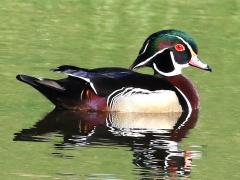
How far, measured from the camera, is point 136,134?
45.3 ft

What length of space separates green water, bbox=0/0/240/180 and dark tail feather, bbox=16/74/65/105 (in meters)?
0.20

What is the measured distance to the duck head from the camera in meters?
16.1

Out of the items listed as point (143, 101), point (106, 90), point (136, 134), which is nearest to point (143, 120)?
point (143, 101)

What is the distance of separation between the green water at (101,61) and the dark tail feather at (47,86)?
195 mm

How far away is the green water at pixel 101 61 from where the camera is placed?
39.8 ft

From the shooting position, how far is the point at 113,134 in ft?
45.1

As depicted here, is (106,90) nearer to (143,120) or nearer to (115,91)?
(115,91)

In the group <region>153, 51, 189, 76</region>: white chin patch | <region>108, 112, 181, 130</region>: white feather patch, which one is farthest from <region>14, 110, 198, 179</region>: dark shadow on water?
<region>153, 51, 189, 76</region>: white chin patch

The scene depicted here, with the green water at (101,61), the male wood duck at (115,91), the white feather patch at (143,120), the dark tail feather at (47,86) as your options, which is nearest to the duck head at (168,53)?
the male wood duck at (115,91)

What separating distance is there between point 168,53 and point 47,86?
1.99 metres

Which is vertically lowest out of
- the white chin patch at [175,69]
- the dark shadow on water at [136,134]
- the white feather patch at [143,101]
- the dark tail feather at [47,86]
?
the dark shadow on water at [136,134]

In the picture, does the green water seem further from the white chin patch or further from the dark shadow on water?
the white chin patch

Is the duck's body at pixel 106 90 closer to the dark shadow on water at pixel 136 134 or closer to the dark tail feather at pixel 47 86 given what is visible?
the dark tail feather at pixel 47 86

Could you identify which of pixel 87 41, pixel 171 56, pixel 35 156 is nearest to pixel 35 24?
pixel 87 41
